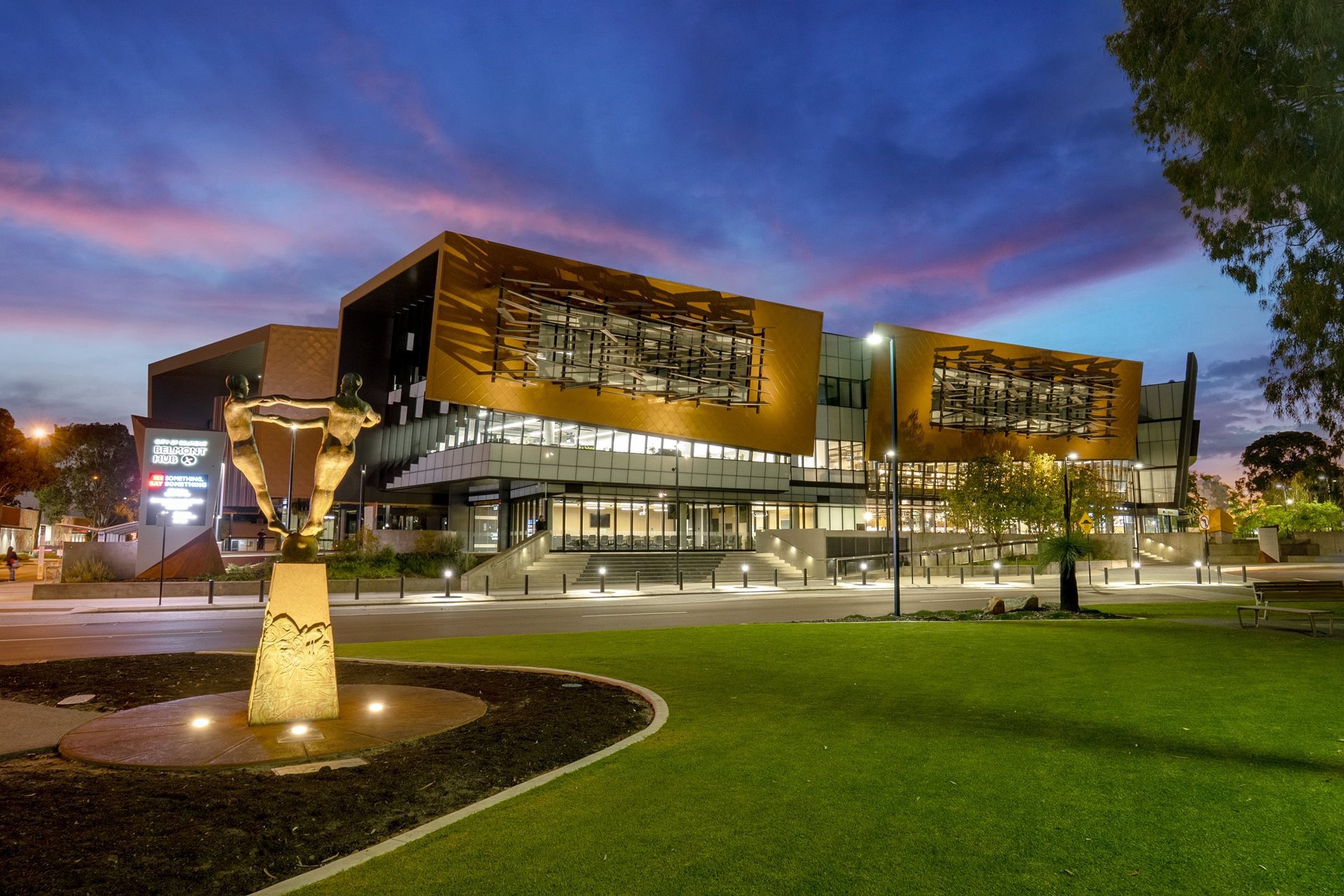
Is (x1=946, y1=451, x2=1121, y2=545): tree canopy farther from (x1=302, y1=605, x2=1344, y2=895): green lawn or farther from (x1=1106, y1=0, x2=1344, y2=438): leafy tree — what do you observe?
(x1=302, y1=605, x2=1344, y2=895): green lawn

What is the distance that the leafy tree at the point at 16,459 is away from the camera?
211 feet

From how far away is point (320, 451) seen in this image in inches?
354

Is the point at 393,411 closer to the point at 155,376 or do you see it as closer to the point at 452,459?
the point at 452,459

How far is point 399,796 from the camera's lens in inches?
235

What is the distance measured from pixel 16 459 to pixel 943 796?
267 feet

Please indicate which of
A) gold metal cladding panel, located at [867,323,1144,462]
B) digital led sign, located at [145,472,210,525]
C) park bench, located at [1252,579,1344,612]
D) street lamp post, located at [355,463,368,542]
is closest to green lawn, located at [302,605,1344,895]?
park bench, located at [1252,579,1344,612]

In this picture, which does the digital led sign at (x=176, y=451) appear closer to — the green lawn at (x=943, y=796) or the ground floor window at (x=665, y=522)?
the ground floor window at (x=665, y=522)

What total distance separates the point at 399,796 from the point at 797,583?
38882 mm

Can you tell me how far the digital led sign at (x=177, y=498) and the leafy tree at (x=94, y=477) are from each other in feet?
285

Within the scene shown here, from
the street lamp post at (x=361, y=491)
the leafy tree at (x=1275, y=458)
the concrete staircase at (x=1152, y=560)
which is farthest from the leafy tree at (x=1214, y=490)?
the street lamp post at (x=361, y=491)

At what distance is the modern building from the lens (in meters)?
45.1

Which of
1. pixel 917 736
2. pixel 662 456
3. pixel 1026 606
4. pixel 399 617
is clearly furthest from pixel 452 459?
pixel 917 736

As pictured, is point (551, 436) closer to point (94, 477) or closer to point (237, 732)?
point (237, 732)

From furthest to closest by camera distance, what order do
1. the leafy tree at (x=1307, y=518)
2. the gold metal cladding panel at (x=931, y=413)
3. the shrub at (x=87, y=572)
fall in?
1. the leafy tree at (x=1307, y=518)
2. the gold metal cladding panel at (x=931, y=413)
3. the shrub at (x=87, y=572)
